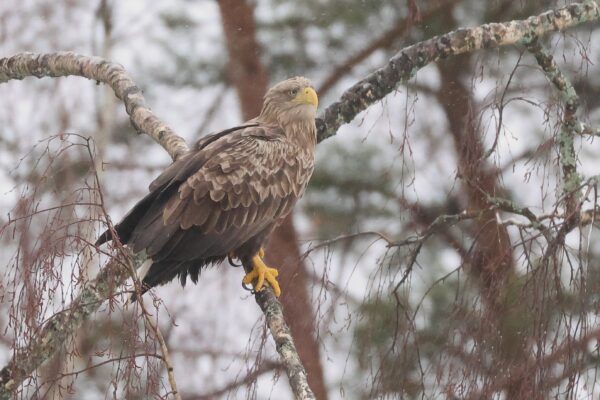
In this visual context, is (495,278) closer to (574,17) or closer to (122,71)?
(574,17)

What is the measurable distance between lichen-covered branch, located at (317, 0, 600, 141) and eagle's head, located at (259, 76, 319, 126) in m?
0.43

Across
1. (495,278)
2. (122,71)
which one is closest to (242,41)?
(122,71)

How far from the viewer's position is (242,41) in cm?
823

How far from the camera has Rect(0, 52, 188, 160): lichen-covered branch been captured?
506cm

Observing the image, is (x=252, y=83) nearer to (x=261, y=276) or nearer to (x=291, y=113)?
(x=291, y=113)

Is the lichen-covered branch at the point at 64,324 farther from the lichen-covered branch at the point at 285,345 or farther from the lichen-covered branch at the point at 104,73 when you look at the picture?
the lichen-covered branch at the point at 104,73

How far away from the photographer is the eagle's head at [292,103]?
5.20 meters

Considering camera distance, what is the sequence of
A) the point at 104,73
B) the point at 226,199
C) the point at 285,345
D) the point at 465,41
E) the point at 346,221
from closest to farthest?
the point at 285,345 < the point at 465,41 < the point at 226,199 < the point at 104,73 < the point at 346,221

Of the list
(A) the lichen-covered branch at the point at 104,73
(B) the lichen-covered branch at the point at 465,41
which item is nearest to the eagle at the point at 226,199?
(A) the lichen-covered branch at the point at 104,73

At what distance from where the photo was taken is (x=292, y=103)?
5258 mm

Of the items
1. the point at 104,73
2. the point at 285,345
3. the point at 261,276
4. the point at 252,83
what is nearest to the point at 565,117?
the point at 261,276

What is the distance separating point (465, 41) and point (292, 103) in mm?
1106

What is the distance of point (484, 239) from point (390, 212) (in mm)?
3564

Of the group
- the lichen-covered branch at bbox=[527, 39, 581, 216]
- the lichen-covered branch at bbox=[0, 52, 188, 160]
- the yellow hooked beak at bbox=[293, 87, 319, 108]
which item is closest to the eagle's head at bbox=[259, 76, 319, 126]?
the yellow hooked beak at bbox=[293, 87, 319, 108]
